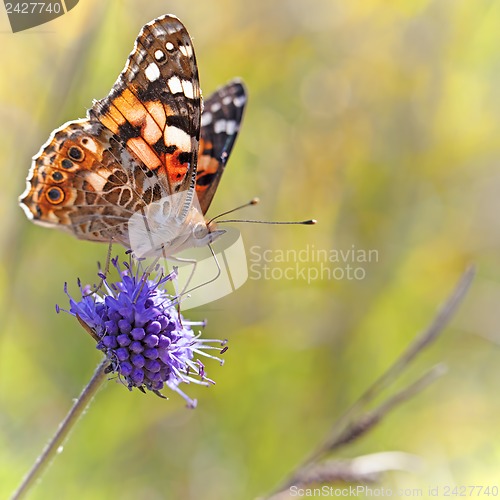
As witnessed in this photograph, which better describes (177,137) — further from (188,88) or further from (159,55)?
(159,55)

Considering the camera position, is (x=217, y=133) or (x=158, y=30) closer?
(x=158, y=30)

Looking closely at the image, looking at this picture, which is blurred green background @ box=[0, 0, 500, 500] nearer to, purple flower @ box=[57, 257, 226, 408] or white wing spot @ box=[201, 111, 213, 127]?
white wing spot @ box=[201, 111, 213, 127]

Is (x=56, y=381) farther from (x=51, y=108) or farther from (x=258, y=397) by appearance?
(x=51, y=108)

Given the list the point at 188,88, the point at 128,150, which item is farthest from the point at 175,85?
the point at 128,150

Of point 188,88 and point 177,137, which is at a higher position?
point 188,88

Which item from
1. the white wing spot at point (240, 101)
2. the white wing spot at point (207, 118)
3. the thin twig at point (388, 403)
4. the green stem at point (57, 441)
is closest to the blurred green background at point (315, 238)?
the white wing spot at point (207, 118)

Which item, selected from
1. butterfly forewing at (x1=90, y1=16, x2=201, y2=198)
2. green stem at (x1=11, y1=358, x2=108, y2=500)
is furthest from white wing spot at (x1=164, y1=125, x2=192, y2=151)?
green stem at (x1=11, y1=358, x2=108, y2=500)
